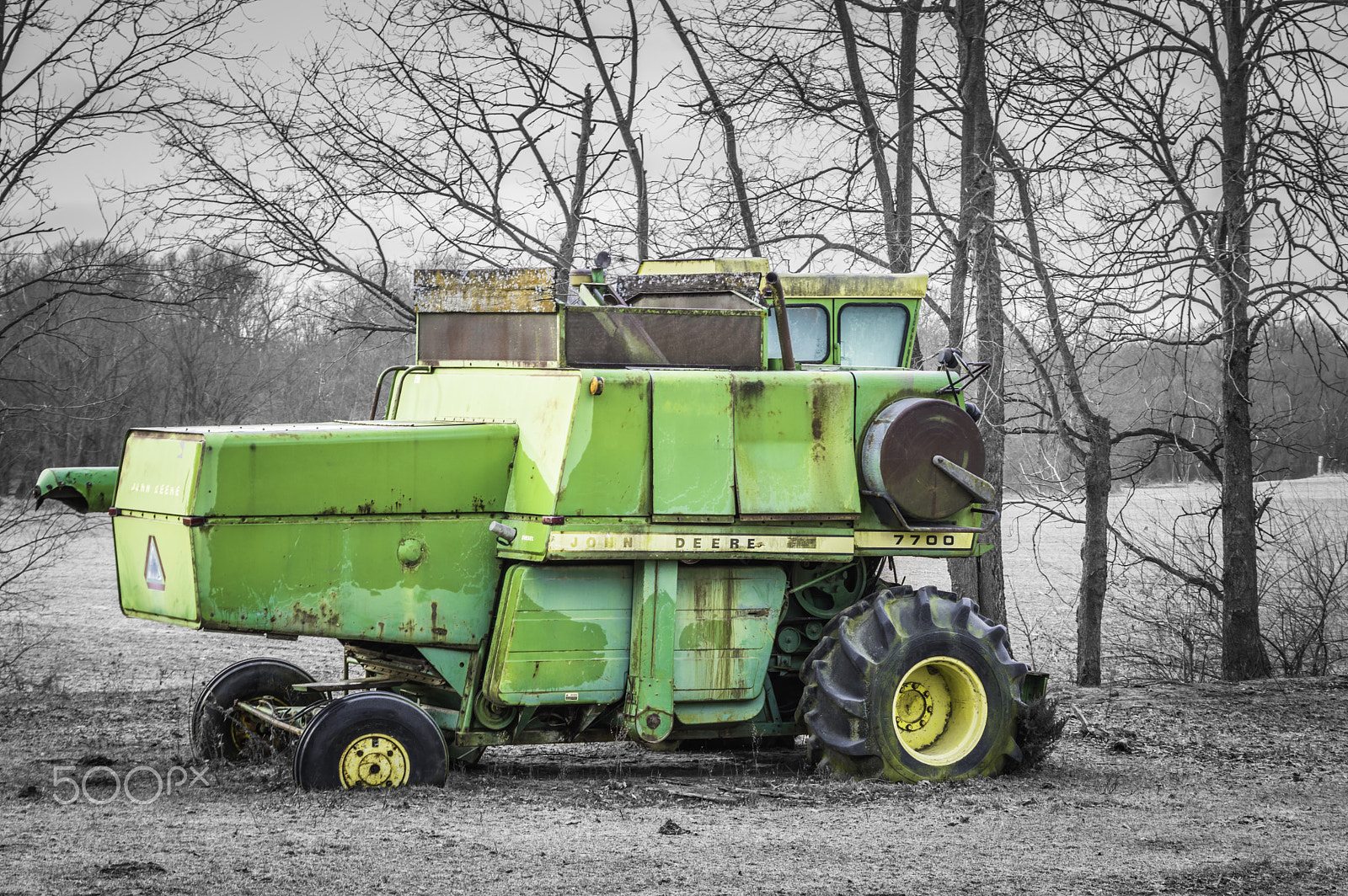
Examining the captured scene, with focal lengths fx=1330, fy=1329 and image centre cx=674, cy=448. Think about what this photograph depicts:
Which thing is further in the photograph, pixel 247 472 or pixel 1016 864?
pixel 247 472

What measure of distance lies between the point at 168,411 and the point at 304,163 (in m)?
19.6

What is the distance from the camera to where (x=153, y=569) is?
6039 millimetres

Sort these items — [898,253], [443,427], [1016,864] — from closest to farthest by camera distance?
[1016,864] → [443,427] → [898,253]

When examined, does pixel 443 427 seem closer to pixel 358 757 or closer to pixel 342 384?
pixel 358 757

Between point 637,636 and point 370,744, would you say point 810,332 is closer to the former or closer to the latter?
point 637,636

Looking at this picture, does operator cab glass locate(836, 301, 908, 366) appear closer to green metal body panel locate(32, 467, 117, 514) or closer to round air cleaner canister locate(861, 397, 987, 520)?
round air cleaner canister locate(861, 397, 987, 520)

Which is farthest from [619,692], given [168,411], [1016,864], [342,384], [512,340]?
[168,411]

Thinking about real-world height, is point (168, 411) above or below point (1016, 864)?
above

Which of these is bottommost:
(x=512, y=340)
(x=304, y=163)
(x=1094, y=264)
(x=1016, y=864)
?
(x=1016, y=864)

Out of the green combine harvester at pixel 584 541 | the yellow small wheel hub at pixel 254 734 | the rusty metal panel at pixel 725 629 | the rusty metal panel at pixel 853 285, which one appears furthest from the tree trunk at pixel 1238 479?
the yellow small wheel hub at pixel 254 734

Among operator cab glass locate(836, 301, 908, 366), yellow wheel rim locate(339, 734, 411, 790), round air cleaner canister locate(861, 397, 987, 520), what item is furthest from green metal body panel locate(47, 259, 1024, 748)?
operator cab glass locate(836, 301, 908, 366)

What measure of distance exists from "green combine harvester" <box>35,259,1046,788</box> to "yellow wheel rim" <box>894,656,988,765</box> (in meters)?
0.01

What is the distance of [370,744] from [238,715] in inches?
56.2

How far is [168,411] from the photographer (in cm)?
3042
